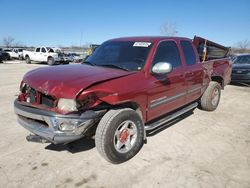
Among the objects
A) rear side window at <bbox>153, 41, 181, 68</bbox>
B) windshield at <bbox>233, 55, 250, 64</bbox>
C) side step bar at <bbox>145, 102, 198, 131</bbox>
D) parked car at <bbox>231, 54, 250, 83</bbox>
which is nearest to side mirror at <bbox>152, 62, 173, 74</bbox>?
rear side window at <bbox>153, 41, 181, 68</bbox>

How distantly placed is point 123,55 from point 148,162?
1938mm

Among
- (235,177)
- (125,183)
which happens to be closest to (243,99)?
(235,177)

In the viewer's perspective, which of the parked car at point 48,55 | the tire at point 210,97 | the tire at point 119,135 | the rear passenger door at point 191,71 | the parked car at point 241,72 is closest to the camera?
the tire at point 119,135

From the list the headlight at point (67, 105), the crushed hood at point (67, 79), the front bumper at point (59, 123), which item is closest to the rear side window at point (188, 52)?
the crushed hood at point (67, 79)

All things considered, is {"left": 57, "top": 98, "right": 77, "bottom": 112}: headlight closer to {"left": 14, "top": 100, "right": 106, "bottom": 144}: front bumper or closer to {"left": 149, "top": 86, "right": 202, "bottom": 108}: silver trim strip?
{"left": 14, "top": 100, "right": 106, "bottom": 144}: front bumper

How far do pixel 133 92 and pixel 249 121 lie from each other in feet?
11.7

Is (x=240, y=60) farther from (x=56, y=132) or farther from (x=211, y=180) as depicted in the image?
(x=56, y=132)

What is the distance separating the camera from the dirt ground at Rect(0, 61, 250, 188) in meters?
3.13

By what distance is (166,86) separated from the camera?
4289mm

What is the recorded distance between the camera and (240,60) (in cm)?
1245

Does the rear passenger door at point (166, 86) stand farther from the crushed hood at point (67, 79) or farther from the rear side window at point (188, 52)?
the crushed hood at point (67, 79)

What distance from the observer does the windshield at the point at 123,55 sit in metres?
4.09

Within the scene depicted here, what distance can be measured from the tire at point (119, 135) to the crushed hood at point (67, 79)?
0.54 m

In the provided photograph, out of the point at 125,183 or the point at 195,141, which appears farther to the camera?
the point at 195,141
